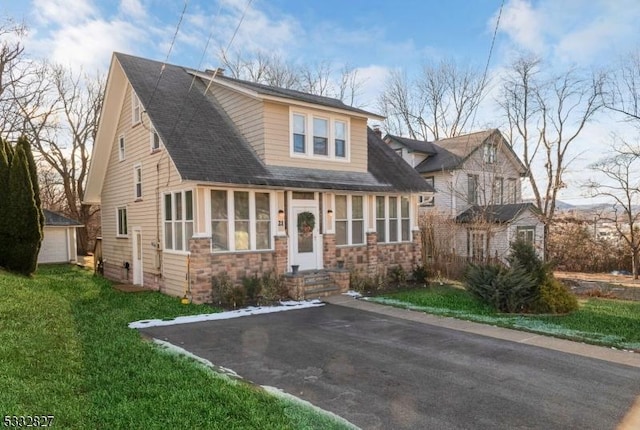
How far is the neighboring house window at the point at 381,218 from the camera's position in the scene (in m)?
14.6

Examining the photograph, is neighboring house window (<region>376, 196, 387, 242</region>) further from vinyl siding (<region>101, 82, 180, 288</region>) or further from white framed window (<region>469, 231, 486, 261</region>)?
vinyl siding (<region>101, 82, 180, 288</region>)

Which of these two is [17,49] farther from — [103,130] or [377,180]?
[377,180]

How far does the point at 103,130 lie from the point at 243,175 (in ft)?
26.9

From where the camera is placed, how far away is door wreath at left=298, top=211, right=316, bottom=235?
41.4 ft

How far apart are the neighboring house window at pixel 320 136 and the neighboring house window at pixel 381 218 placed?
8.40ft

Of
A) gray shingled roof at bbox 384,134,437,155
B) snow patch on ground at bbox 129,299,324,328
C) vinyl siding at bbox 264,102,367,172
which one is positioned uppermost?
gray shingled roof at bbox 384,134,437,155

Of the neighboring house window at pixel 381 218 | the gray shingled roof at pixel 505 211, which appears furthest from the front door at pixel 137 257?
the gray shingled roof at pixel 505 211

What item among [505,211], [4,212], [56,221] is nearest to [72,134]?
[56,221]

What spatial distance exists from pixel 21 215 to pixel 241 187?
8.15 m

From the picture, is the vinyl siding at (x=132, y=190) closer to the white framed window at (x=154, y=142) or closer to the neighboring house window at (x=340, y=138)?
the white framed window at (x=154, y=142)

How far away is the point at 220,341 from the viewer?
23.8 ft

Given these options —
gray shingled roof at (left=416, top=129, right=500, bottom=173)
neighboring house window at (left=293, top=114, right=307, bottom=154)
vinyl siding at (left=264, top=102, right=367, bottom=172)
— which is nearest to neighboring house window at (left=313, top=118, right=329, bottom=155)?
vinyl siding at (left=264, top=102, right=367, bottom=172)

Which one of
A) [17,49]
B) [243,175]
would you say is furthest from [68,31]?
[17,49]

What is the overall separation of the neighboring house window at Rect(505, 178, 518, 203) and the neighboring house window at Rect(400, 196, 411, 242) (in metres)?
11.2
